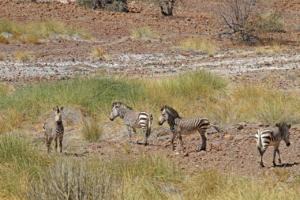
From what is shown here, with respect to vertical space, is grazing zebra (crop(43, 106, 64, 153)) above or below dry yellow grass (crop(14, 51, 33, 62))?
above

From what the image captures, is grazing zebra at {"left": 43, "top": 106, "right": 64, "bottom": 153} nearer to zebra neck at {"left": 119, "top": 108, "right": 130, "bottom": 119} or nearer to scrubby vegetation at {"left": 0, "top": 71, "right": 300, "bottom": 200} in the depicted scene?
scrubby vegetation at {"left": 0, "top": 71, "right": 300, "bottom": 200}

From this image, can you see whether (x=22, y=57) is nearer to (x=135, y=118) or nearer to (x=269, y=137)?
(x=135, y=118)

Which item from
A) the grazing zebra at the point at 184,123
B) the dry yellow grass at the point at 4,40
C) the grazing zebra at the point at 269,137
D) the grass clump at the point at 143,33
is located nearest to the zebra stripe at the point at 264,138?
the grazing zebra at the point at 269,137

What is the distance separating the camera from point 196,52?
76.4 ft

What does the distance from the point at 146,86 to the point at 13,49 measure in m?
10.9

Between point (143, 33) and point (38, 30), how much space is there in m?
4.98

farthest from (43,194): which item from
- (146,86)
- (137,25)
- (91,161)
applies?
(137,25)

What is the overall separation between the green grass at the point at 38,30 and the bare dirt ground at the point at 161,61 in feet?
2.32

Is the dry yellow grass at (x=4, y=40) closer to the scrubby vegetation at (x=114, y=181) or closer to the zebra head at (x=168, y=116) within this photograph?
the zebra head at (x=168, y=116)

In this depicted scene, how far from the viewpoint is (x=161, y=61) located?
20.8 meters

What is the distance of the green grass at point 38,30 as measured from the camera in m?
24.9

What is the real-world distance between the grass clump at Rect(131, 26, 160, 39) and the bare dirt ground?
555 millimetres

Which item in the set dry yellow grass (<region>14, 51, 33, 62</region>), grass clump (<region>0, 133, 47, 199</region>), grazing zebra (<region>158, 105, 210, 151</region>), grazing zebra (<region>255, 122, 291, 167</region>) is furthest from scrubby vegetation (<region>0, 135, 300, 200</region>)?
dry yellow grass (<region>14, 51, 33, 62</region>)

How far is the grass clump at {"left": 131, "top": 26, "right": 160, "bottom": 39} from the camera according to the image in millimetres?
26634
